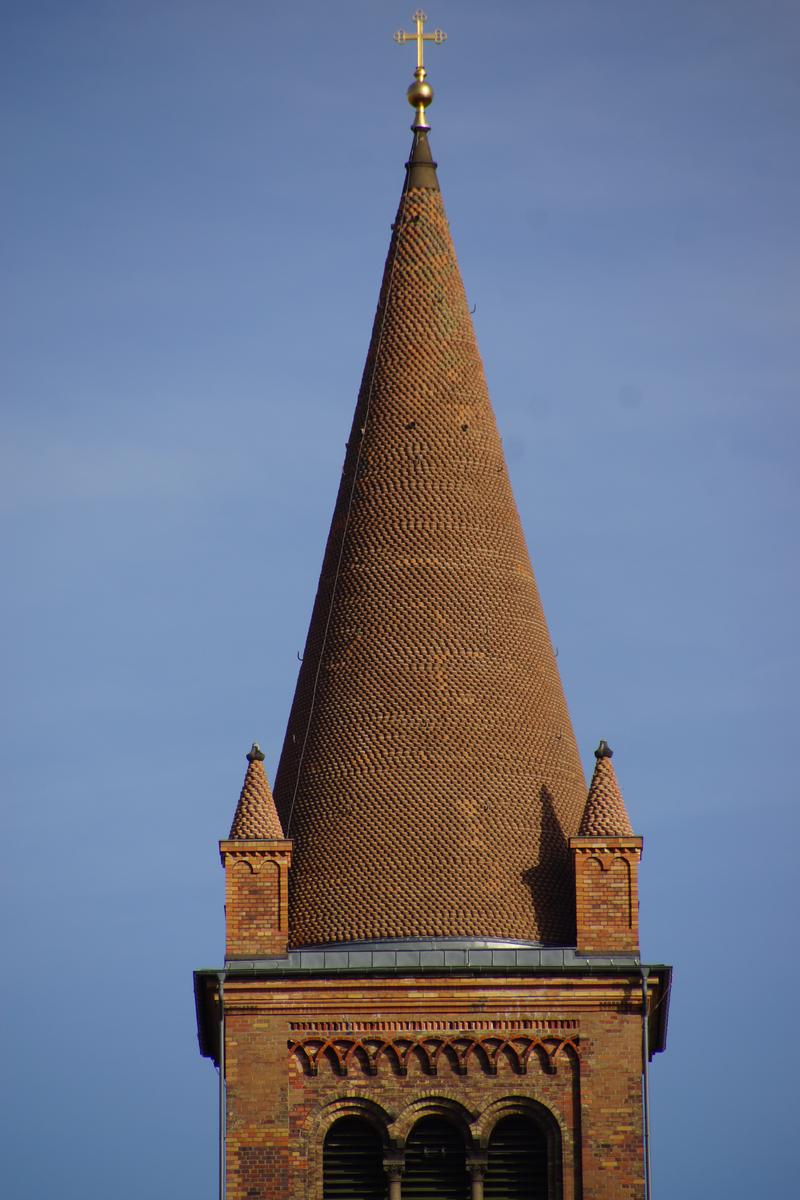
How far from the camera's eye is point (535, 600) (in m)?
58.2

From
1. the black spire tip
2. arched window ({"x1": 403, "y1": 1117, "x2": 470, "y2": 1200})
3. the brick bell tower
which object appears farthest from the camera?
the black spire tip

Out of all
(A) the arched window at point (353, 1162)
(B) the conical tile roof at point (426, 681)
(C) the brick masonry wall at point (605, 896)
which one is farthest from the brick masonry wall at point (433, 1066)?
(B) the conical tile roof at point (426, 681)

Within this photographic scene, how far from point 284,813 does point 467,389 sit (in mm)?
6988

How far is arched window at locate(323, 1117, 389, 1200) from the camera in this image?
53.6 metres

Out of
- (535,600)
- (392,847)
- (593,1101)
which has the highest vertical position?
(535,600)

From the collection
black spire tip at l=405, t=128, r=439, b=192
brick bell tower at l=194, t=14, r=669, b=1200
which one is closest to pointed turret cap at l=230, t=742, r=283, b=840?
brick bell tower at l=194, t=14, r=669, b=1200

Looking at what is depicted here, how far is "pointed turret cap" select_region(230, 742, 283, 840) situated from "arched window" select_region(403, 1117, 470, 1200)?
14.9 feet

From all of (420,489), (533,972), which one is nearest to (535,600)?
(420,489)

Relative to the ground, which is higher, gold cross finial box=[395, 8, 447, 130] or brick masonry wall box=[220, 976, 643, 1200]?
gold cross finial box=[395, 8, 447, 130]

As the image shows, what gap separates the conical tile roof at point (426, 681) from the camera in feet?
181

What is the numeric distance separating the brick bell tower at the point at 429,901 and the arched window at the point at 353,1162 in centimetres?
3

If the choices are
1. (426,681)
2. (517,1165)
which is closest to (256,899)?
(426,681)

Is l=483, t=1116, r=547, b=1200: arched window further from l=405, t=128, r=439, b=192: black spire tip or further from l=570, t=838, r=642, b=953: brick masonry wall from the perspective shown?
l=405, t=128, r=439, b=192: black spire tip

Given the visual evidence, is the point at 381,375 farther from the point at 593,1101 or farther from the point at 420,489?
the point at 593,1101
